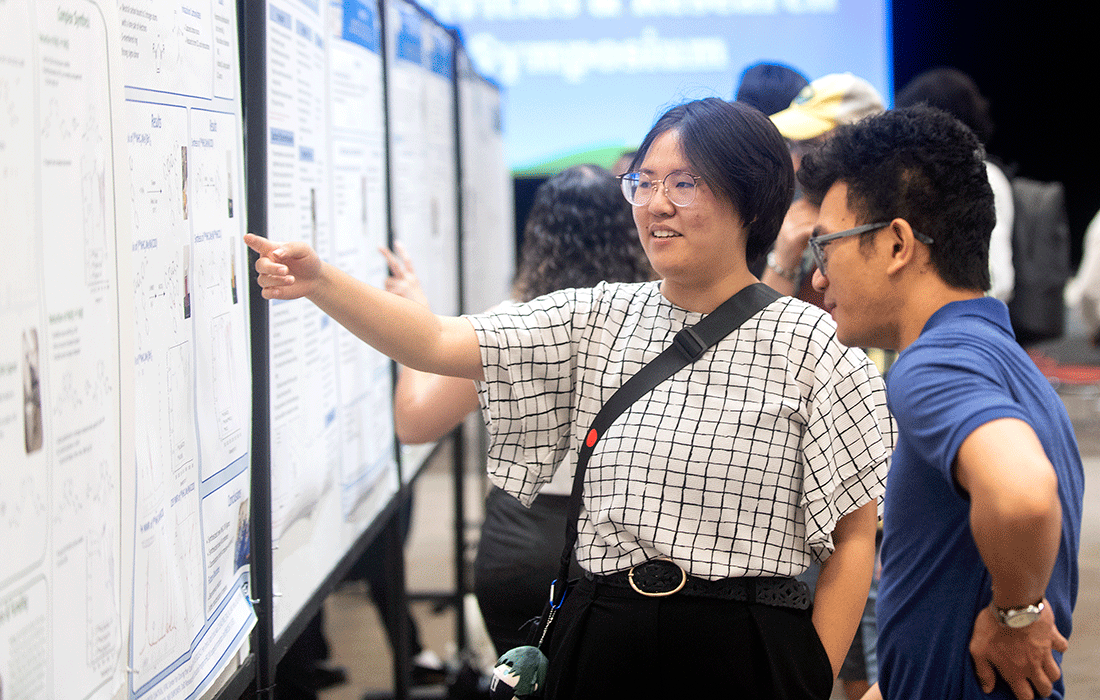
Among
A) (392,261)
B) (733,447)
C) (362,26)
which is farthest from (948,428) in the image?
(362,26)

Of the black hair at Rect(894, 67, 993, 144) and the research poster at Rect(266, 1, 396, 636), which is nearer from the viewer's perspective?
the research poster at Rect(266, 1, 396, 636)

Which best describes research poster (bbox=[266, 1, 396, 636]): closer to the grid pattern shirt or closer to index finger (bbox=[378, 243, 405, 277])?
index finger (bbox=[378, 243, 405, 277])

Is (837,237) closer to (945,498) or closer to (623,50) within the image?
(945,498)

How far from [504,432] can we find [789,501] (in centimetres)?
44

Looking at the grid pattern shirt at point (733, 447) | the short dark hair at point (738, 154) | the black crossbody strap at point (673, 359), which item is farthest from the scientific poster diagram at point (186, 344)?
the short dark hair at point (738, 154)

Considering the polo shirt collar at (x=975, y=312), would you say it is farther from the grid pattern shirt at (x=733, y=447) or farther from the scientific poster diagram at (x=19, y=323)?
the scientific poster diagram at (x=19, y=323)

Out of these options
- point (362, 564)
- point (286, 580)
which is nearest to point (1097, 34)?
point (362, 564)

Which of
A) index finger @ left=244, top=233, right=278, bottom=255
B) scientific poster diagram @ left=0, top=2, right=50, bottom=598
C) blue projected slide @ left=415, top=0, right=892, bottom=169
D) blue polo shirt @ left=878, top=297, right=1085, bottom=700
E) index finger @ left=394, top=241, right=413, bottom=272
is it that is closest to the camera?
scientific poster diagram @ left=0, top=2, right=50, bottom=598

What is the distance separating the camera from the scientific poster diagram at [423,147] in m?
2.71

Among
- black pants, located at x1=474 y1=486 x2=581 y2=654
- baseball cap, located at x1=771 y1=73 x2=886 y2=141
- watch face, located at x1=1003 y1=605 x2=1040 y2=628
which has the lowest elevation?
black pants, located at x1=474 y1=486 x2=581 y2=654

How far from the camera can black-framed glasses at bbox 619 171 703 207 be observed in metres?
1.54

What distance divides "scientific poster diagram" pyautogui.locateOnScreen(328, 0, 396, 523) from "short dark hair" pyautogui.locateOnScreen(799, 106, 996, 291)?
101cm

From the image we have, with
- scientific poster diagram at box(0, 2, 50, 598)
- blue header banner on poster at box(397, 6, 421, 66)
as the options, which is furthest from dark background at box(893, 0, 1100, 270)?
scientific poster diagram at box(0, 2, 50, 598)

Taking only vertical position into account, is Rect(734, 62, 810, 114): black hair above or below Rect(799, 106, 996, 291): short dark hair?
above
